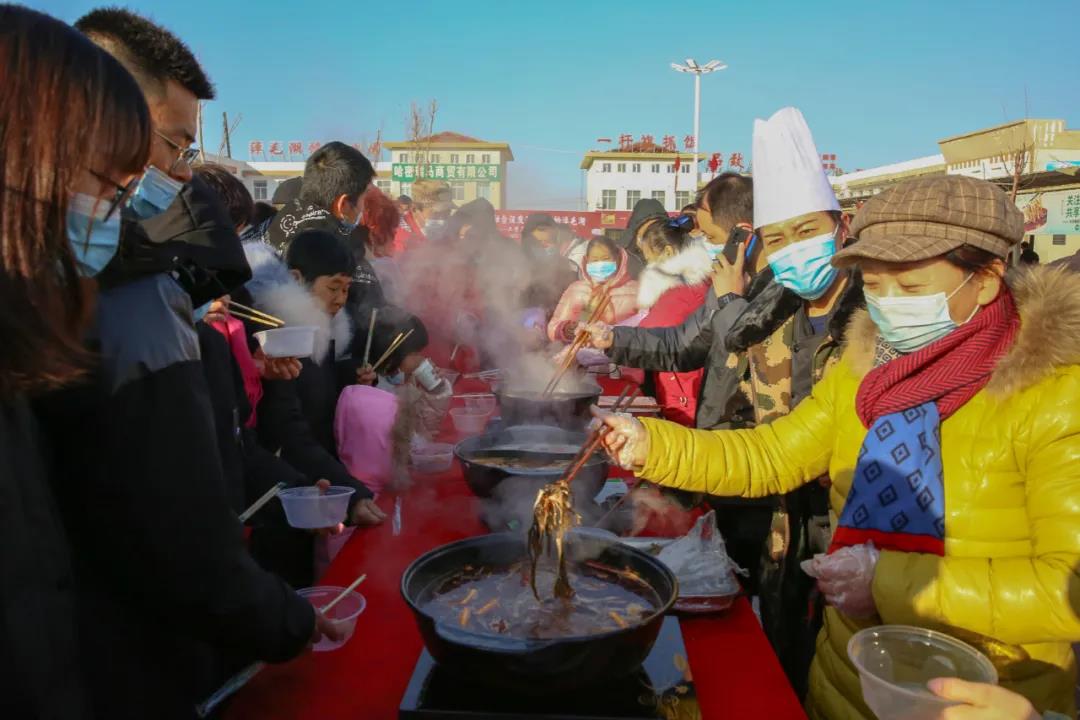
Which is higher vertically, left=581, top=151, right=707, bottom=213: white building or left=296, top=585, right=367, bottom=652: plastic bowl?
left=581, top=151, right=707, bottom=213: white building

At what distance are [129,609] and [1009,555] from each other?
1.87 meters

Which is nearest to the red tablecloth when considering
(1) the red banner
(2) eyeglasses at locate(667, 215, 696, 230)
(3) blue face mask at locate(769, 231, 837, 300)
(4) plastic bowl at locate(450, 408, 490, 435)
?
(3) blue face mask at locate(769, 231, 837, 300)

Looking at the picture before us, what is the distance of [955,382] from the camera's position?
5.25 feet

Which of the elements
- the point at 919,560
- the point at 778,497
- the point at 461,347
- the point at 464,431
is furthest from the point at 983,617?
the point at 461,347

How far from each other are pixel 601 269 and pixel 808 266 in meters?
4.01

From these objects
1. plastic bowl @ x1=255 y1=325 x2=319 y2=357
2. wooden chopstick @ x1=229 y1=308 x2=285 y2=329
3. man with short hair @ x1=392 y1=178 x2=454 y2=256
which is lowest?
plastic bowl @ x1=255 y1=325 x2=319 y2=357

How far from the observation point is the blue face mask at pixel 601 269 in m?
6.60

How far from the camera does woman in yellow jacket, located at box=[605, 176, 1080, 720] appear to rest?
1.40 metres

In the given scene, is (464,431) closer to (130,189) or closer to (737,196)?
(737,196)

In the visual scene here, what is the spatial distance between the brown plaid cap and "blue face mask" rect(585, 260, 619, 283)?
4.88 meters

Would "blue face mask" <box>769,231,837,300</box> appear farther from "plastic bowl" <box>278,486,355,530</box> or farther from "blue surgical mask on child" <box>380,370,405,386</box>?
"blue surgical mask on child" <box>380,370,405,386</box>

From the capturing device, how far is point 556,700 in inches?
52.4

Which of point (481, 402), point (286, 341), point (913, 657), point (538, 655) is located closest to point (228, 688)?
point (538, 655)

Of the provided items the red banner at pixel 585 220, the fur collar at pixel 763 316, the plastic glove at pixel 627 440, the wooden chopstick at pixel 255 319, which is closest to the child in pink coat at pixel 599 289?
the fur collar at pixel 763 316
